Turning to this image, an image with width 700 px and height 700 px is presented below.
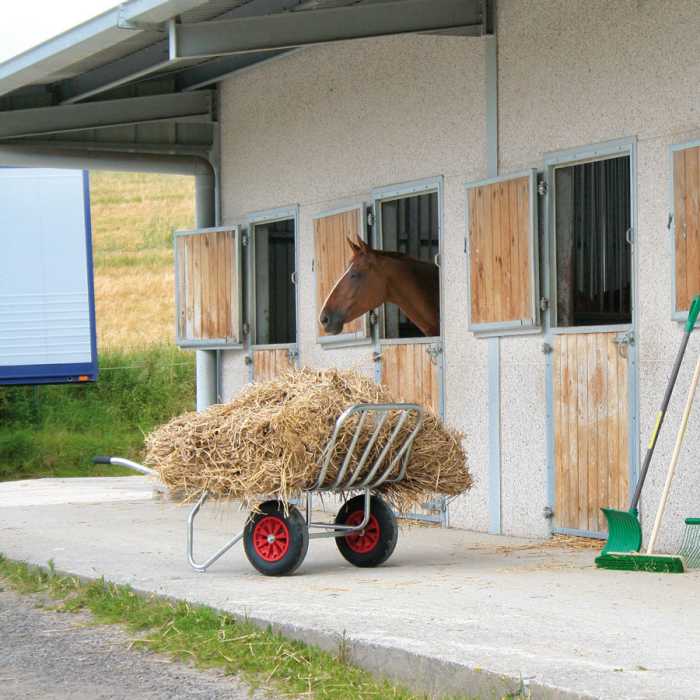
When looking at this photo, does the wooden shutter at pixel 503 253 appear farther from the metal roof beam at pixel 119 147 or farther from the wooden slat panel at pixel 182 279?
the metal roof beam at pixel 119 147

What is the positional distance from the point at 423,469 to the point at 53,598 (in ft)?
6.32

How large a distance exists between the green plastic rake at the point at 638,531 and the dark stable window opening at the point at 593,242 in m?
1.45

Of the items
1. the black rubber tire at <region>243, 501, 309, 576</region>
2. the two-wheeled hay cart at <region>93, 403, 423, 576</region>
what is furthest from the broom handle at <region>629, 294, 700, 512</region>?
the black rubber tire at <region>243, 501, 309, 576</region>

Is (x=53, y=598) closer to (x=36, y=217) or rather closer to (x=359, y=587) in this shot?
(x=359, y=587)

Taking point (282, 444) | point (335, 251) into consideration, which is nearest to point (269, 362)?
point (335, 251)

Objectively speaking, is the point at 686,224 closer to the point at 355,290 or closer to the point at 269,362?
the point at 355,290

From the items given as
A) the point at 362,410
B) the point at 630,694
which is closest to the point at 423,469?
the point at 362,410

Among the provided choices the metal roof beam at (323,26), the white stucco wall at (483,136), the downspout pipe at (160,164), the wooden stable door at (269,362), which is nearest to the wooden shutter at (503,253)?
the white stucco wall at (483,136)

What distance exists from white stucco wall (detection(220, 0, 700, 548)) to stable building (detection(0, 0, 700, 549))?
0.05ft

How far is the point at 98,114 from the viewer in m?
11.6

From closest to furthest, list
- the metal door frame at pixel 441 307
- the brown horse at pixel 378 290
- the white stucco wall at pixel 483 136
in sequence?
the white stucco wall at pixel 483 136 → the brown horse at pixel 378 290 → the metal door frame at pixel 441 307

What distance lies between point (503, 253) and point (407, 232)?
1910 millimetres

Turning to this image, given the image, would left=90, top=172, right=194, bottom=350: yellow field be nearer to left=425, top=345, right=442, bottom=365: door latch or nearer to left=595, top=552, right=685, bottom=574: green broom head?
left=425, top=345, right=442, bottom=365: door latch

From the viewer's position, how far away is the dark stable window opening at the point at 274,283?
37.4 feet
